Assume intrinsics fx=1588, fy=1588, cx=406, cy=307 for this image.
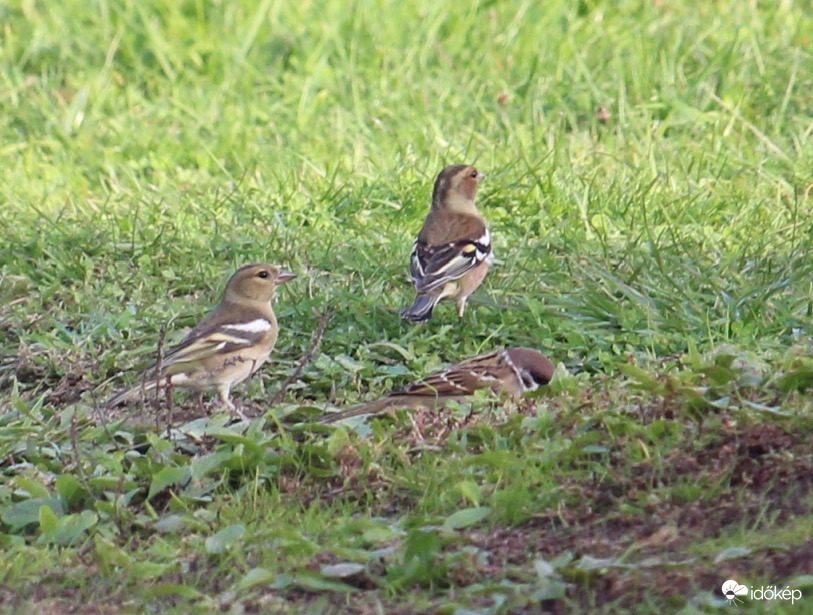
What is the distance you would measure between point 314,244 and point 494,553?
428cm

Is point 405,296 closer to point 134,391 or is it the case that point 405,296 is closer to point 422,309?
point 422,309

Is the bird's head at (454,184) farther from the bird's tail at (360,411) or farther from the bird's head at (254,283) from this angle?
the bird's tail at (360,411)

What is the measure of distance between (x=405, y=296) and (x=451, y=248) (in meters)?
0.40

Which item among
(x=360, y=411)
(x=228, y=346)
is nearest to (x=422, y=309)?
(x=228, y=346)

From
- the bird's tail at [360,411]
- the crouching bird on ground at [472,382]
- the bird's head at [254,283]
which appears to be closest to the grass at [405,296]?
the bird's tail at [360,411]

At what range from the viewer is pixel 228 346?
739cm

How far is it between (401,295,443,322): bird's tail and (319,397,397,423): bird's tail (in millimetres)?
1363

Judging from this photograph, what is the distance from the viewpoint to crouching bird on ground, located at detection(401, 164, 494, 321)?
826cm

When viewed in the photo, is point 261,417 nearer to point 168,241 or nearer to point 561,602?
point 561,602

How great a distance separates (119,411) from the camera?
754 cm

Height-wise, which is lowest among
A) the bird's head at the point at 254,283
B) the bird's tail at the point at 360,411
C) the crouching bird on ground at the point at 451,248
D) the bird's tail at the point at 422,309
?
the bird's tail at the point at 422,309

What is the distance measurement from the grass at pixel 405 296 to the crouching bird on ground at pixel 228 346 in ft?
0.73

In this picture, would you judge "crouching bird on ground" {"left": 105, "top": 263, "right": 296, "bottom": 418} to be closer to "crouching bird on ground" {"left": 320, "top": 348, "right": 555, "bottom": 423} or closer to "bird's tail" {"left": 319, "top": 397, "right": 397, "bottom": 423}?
"bird's tail" {"left": 319, "top": 397, "right": 397, "bottom": 423}

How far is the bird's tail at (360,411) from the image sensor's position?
677 centimetres
